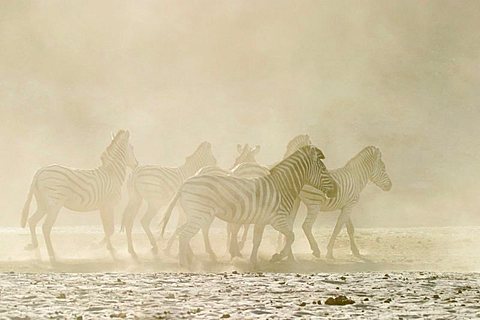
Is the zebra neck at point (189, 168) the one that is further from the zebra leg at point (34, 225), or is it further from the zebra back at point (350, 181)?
the zebra leg at point (34, 225)

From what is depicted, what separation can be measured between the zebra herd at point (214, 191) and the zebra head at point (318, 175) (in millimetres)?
21

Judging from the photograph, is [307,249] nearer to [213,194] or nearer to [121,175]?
[121,175]

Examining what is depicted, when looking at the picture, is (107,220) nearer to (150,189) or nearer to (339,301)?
(150,189)

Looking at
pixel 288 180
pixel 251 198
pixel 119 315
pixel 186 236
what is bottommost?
pixel 119 315

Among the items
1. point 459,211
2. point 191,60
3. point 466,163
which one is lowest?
point 459,211

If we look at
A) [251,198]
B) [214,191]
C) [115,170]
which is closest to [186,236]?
[214,191]

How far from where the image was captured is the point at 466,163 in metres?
60.2

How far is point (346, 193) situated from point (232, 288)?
8.67m

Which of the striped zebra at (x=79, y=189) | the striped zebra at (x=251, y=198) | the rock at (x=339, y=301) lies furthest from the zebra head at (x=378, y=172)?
the rock at (x=339, y=301)

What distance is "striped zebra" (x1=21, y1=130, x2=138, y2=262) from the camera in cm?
1950

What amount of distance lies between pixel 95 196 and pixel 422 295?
9.51m

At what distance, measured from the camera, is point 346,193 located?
2194cm

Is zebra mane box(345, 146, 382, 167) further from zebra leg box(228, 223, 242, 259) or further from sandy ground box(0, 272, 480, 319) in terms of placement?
sandy ground box(0, 272, 480, 319)

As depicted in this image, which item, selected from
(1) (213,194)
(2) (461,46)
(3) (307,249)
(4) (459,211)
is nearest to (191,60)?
(2) (461,46)
